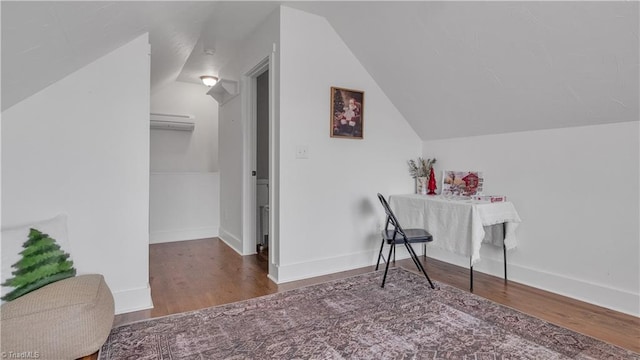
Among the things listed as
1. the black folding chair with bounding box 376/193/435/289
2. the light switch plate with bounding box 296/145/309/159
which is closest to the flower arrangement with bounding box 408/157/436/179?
the black folding chair with bounding box 376/193/435/289

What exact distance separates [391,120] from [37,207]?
2.98 m

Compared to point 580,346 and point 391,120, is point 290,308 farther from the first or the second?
point 391,120

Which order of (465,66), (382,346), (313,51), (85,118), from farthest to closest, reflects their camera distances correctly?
(313,51) < (465,66) < (85,118) < (382,346)

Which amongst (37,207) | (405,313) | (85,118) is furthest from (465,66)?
(37,207)

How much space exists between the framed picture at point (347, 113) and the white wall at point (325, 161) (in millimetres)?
58

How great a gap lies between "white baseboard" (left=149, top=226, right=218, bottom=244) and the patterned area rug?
2.53 meters

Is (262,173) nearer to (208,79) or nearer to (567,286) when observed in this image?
(208,79)

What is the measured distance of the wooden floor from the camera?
2.07 meters

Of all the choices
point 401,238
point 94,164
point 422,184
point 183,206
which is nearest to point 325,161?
point 401,238

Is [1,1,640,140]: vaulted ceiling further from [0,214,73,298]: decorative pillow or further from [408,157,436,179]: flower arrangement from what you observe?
[0,214,73,298]: decorative pillow

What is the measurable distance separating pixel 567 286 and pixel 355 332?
180 cm

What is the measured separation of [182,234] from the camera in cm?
450

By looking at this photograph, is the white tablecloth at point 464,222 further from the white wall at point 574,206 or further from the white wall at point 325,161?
the white wall at point 325,161

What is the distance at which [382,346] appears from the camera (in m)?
1.76
